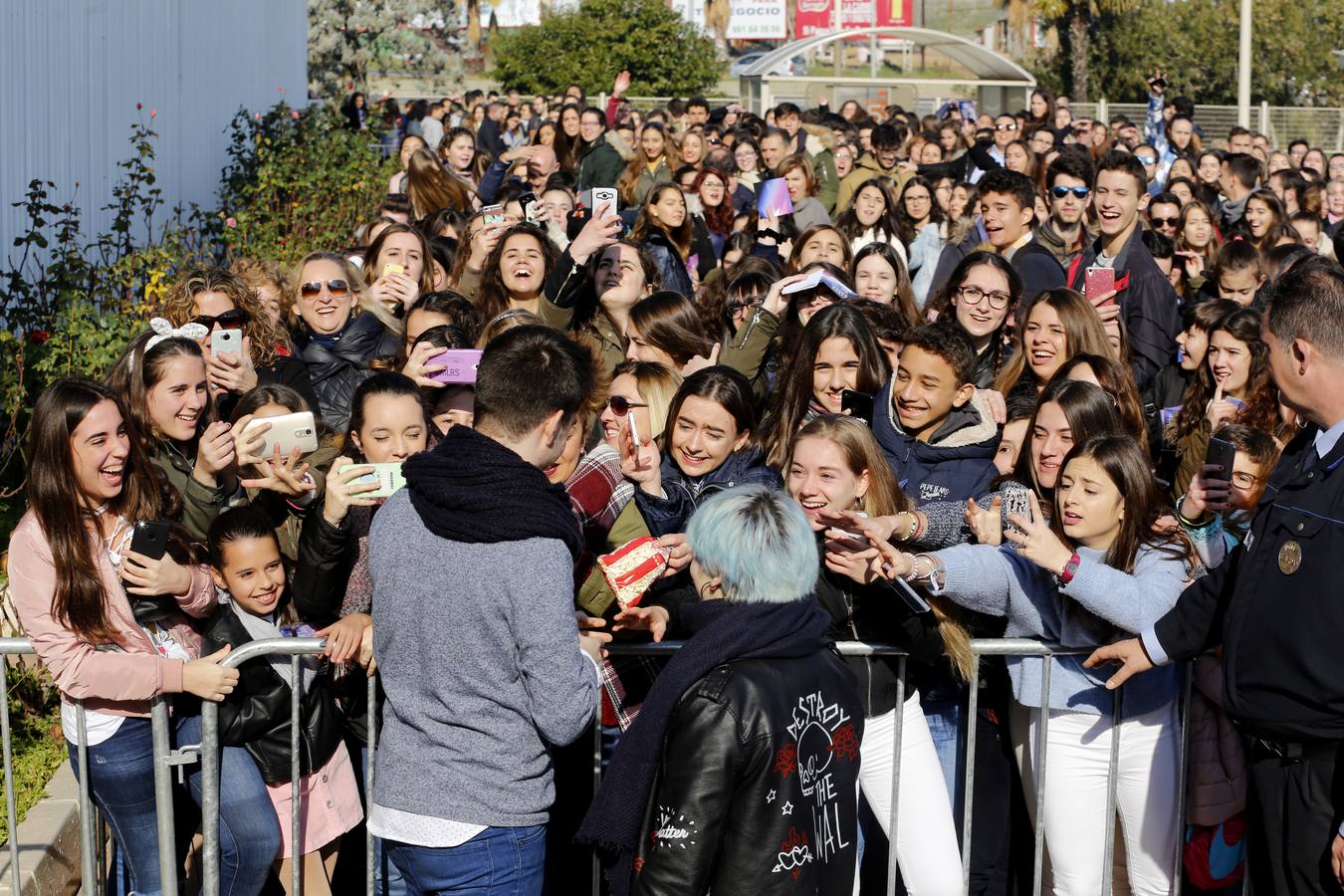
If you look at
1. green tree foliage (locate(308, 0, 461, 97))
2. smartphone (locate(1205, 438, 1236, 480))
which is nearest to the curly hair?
smartphone (locate(1205, 438, 1236, 480))

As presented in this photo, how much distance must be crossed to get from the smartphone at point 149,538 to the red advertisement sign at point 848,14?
67.9m

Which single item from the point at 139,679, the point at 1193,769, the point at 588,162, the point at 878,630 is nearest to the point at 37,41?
the point at 588,162

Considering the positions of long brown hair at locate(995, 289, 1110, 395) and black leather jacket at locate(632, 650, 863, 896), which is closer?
black leather jacket at locate(632, 650, 863, 896)

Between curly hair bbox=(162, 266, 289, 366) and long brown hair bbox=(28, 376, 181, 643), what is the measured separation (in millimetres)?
1948

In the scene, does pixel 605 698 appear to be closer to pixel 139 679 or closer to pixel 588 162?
pixel 139 679

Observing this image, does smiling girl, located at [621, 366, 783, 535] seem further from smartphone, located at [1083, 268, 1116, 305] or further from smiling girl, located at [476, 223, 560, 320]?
smartphone, located at [1083, 268, 1116, 305]

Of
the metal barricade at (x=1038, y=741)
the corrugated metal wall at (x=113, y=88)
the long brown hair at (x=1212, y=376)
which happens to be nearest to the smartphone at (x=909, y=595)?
the metal barricade at (x=1038, y=741)

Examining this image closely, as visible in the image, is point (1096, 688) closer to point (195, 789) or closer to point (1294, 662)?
point (1294, 662)

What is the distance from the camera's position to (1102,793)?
457 cm

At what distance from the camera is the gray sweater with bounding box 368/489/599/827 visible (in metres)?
3.49

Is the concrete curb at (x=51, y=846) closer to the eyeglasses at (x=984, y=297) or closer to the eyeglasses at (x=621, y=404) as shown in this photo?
the eyeglasses at (x=621, y=404)

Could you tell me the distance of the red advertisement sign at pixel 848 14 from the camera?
233ft

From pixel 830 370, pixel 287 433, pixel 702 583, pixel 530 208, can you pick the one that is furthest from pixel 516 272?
pixel 702 583

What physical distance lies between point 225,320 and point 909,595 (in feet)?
11.4
